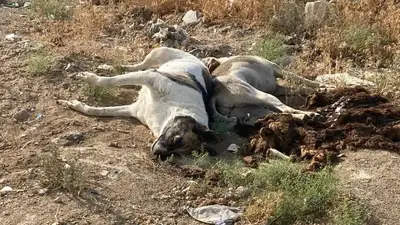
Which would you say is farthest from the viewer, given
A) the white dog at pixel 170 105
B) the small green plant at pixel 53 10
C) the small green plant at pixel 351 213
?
the small green plant at pixel 53 10

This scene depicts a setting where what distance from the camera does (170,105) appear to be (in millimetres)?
6328

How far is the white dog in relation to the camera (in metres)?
5.93

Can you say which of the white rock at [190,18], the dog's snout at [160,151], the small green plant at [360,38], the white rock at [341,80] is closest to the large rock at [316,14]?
the small green plant at [360,38]

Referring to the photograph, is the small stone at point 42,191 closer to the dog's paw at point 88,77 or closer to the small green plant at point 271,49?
the dog's paw at point 88,77

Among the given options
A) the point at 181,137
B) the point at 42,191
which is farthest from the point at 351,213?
the point at 42,191

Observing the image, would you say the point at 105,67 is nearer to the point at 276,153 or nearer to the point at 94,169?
the point at 94,169

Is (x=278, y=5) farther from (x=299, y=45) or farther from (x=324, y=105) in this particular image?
(x=324, y=105)

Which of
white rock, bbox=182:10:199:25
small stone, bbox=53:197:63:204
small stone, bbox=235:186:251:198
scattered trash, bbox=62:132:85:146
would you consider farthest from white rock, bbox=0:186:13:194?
white rock, bbox=182:10:199:25

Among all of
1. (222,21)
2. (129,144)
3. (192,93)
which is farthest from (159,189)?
(222,21)

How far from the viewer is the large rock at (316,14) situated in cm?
873

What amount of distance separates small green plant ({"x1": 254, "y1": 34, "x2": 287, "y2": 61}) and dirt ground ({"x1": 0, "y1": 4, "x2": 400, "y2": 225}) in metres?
1.55

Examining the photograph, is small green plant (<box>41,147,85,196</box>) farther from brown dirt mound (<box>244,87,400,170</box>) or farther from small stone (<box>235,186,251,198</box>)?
brown dirt mound (<box>244,87,400,170</box>)

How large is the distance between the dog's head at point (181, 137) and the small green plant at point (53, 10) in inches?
142

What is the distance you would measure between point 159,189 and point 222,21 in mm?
4333
